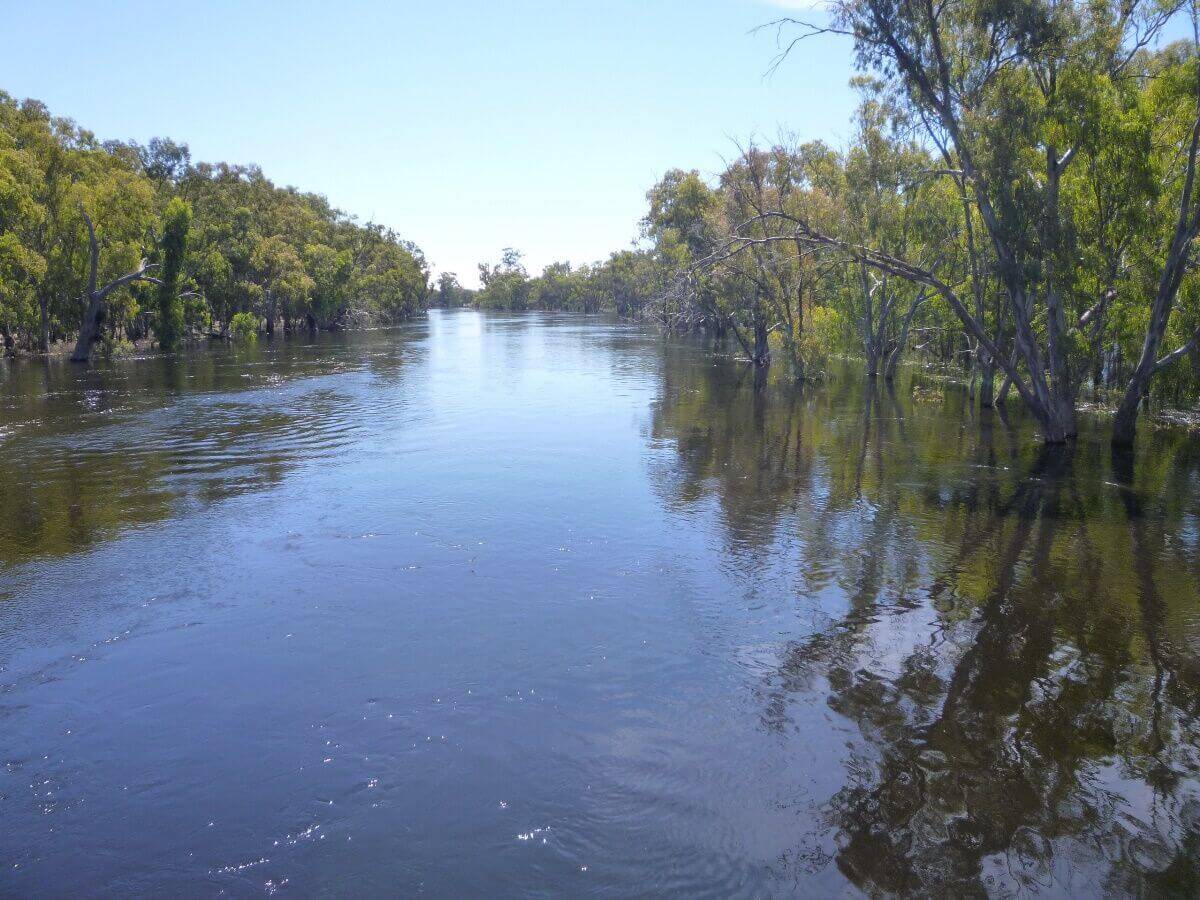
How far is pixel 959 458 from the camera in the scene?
75.3 ft

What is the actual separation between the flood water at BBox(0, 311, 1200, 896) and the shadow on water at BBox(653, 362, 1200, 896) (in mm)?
48

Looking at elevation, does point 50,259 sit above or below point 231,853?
above

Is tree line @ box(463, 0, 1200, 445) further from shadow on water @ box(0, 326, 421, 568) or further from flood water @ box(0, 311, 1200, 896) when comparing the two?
shadow on water @ box(0, 326, 421, 568)

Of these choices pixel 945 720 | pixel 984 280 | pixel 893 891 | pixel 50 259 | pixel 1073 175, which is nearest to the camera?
pixel 893 891

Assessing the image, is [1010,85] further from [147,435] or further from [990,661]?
[147,435]

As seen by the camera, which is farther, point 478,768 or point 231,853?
point 478,768

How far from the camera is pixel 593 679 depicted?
9.36 meters

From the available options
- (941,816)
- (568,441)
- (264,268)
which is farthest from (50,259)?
(941,816)

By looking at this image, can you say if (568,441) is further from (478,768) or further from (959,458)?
(478,768)

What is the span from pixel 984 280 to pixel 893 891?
28.9 m

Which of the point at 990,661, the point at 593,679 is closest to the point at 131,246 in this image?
the point at 593,679

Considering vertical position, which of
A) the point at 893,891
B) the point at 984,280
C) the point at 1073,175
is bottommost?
the point at 893,891

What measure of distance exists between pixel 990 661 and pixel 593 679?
496 cm

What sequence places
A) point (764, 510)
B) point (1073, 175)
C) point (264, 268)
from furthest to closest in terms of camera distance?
point (264, 268) → point (1073, 175) → point (764, 510)
